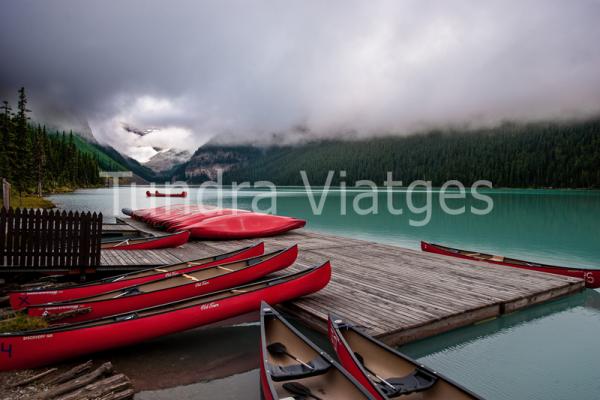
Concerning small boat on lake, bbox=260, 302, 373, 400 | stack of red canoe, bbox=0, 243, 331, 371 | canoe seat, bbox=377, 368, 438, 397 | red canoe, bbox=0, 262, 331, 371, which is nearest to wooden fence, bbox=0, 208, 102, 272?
stack of red canoe, bbox=0, 243, 331, 371

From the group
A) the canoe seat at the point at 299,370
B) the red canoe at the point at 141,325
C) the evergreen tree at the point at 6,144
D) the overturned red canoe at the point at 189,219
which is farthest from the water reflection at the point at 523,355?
the evergreen tree at the point at 6,144

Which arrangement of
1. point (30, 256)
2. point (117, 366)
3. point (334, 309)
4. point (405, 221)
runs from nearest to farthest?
1. point (117, 366)
2. point (334, 309)
3. point (30, 256)
4. point (405, 221)

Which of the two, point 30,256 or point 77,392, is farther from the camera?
point 30,256

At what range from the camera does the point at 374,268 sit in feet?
38.9

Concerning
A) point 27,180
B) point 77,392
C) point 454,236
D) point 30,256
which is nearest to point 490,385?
point 77,392

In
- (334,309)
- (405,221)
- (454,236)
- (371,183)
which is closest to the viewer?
(334,309)

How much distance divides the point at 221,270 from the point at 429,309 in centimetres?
502

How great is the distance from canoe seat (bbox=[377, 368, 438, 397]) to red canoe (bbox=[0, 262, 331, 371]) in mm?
3546

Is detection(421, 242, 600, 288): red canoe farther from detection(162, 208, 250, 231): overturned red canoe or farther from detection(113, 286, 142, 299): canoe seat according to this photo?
detection(113, 286, 142, 299): canoe seat

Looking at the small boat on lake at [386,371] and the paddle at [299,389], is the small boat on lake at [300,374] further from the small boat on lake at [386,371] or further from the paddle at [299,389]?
the small boat on lake at [386,371]

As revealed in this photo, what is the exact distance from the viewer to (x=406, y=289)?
9.54 meters

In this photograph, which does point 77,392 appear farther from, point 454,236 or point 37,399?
point 454,236

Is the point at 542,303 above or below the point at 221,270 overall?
below

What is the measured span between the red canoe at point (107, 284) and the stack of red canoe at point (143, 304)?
2cm
